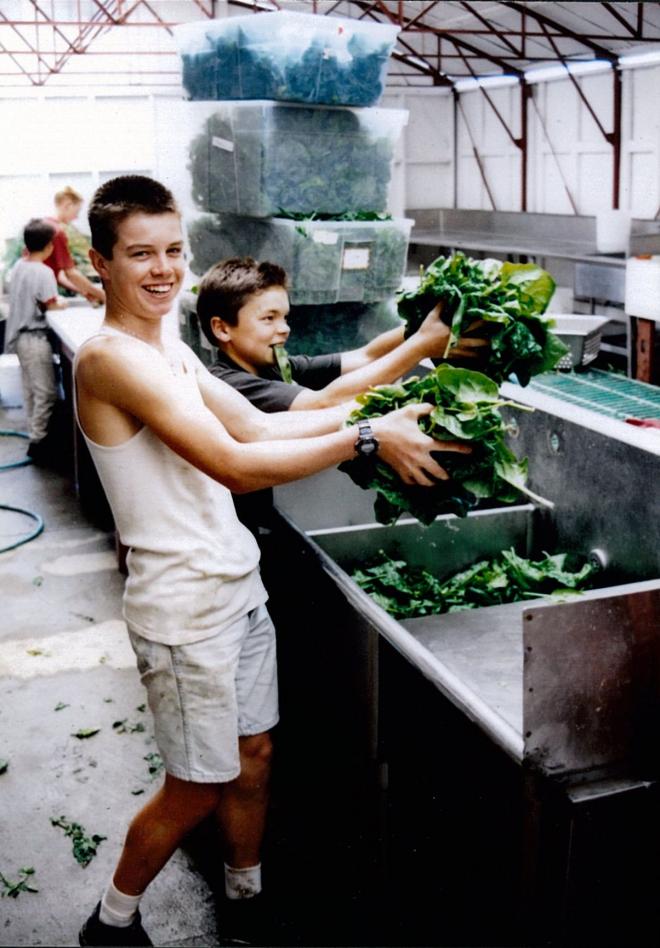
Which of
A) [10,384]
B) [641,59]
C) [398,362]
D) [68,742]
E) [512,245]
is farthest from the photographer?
[512,245]

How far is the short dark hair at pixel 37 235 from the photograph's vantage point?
6233 mm

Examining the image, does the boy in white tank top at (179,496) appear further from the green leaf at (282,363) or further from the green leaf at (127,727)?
the green leaf at (127,727)

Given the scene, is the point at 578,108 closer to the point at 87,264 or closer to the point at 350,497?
the point at 87,264

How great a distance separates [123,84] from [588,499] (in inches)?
521

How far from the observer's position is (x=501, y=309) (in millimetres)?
2203

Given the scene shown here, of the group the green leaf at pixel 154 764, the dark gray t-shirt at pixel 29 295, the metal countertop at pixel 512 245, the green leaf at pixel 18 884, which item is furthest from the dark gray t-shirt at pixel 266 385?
the metal countertop at pixel 512 245

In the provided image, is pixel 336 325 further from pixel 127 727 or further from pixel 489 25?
pixel 489 25

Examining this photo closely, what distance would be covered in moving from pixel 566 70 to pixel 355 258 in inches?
348

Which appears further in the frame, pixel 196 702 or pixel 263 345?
pixel 263 345

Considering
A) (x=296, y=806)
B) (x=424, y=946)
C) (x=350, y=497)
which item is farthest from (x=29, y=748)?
(x=424, y=946)

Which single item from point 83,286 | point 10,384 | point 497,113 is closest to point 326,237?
point 83,286

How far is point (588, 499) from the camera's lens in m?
2.72

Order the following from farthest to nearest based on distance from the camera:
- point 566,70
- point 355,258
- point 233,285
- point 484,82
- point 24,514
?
point 484,82 → point 566,70 → point 24,514 → point 355,258 → point 233,285

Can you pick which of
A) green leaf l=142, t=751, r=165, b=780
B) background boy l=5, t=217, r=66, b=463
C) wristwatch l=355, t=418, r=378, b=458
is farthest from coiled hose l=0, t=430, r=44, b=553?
wristwatch l=355, t=418, r=378, b=458
